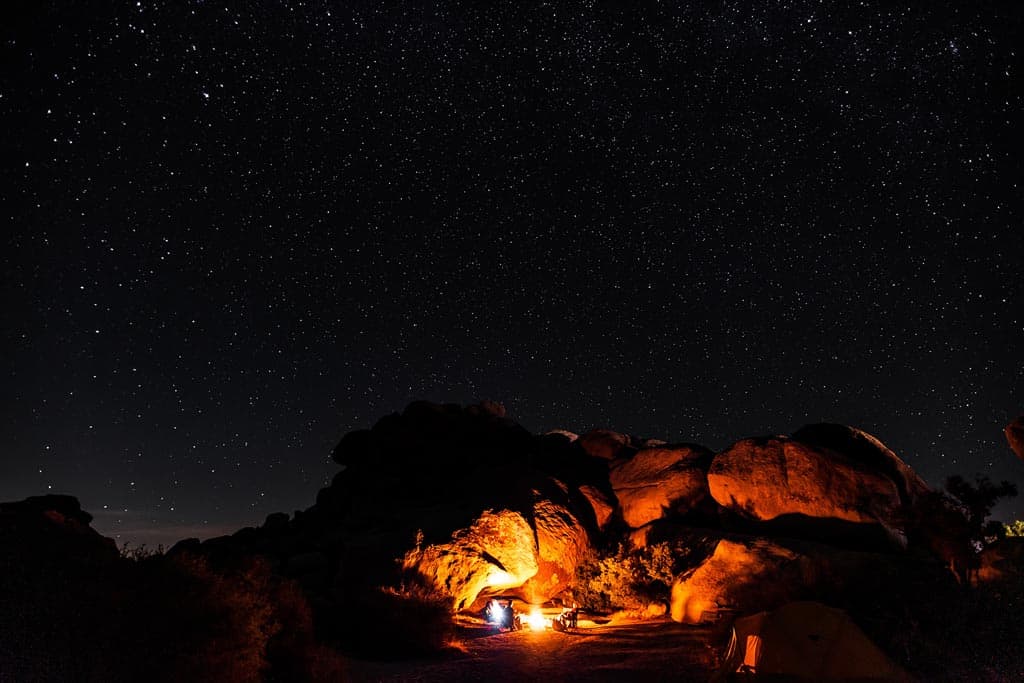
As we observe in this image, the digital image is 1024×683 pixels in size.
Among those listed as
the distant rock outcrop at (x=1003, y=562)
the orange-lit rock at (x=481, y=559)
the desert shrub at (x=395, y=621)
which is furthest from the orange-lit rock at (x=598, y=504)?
the distant rock outcrop at (x=1003, y=562)

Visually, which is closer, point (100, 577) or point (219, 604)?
point (100, 577)

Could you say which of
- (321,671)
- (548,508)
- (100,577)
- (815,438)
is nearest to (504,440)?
(548,508)

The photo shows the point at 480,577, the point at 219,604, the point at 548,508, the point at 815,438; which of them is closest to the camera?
the point at 219,604

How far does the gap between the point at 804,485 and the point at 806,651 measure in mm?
10691

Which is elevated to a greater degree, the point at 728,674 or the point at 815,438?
the point at 815,438

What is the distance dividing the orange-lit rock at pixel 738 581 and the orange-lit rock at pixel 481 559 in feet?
16.1

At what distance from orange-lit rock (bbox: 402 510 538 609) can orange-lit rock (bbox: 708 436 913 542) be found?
7572 mm

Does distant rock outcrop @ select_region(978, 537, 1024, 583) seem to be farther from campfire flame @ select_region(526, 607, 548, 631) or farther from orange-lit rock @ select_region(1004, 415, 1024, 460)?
campfire flame @ select_region(526, 607, 548, 631)

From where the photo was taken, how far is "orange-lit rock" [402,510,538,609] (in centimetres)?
1834

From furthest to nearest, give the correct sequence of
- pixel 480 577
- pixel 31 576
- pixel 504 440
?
pixel 504 440, pixel 480 577, pixel 31 576

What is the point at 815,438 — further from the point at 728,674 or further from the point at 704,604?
the point at 728,674

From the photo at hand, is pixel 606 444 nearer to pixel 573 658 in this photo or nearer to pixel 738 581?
pixel 738 581

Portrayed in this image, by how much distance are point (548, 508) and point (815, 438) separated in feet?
34.1

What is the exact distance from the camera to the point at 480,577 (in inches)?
742
